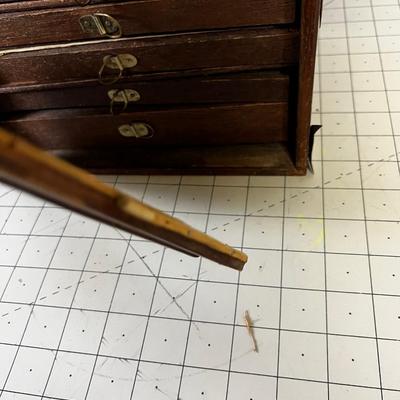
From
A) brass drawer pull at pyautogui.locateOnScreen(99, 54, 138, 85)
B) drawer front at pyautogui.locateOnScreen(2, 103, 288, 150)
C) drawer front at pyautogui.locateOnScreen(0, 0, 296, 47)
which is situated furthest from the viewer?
drawer front at pyautogui.locateOnScreen(2, 103, 288, 150)

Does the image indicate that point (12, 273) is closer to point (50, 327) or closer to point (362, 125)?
point (50, 327)

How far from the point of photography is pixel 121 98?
1002mm

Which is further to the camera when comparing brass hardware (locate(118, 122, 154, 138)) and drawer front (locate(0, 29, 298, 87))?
brass hardware (locate(118, 122, 154, 138))

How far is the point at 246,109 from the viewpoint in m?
0.99

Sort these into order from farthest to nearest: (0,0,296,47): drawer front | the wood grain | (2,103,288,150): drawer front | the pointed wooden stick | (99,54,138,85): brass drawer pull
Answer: the wood grain → (2,103,288,150): drawer front → (99,54,138,85): brass drawer pull → (0,0,296,47): drawer front → the pointed wooden stick

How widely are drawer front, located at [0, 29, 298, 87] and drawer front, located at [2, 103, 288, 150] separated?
130 mm

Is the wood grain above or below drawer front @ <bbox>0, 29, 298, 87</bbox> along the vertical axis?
below

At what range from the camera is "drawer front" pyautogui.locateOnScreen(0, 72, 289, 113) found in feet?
3.02

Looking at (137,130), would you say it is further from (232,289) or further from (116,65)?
(232,289)

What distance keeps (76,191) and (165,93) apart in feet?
2.09

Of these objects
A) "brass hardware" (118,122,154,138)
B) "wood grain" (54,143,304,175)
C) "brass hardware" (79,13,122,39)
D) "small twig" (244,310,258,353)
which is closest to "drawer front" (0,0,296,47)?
"brass hardware" (79,13,122,39)

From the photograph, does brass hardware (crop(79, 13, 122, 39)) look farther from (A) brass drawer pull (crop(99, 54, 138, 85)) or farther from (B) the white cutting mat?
(B) the white cutting mat

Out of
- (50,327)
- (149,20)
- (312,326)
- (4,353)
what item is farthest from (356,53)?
(4,353)

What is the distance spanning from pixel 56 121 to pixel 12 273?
0.45 meters
